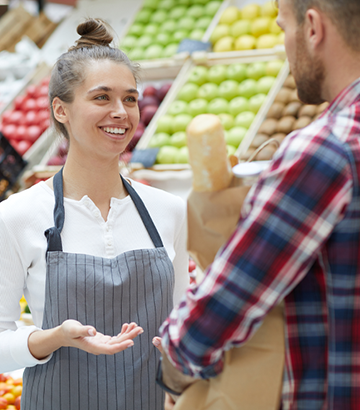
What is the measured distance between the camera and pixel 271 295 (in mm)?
830

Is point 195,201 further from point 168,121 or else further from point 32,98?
point 32,98

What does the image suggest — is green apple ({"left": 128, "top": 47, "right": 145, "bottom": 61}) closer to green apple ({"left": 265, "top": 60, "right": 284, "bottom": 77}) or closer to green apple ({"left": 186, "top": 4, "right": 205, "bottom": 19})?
green apple ({"left": 186, "top": 4, "right": 205, "bottom": 19})

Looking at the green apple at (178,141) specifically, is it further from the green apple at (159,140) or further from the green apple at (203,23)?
the green apple at (203,23)

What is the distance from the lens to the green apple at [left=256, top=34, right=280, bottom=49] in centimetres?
462

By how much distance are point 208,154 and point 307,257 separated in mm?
279

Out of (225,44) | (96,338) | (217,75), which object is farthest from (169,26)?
(96,338)

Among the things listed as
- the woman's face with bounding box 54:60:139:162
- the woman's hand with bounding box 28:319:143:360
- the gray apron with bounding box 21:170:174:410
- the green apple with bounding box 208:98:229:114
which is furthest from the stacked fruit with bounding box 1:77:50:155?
the woman's hand with bounding box 28:319:143:360

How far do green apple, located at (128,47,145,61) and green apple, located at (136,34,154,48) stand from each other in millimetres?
55

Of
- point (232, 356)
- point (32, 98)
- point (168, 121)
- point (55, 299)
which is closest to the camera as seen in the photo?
point (232, 356)

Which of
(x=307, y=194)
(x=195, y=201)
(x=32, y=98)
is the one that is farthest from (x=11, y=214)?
(x=32, y=98)

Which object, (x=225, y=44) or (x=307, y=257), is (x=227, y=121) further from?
(x=307, y=257)

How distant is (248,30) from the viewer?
489 cm

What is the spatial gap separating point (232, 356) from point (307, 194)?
0.37 meters

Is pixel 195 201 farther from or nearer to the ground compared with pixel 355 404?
farther from the ground
